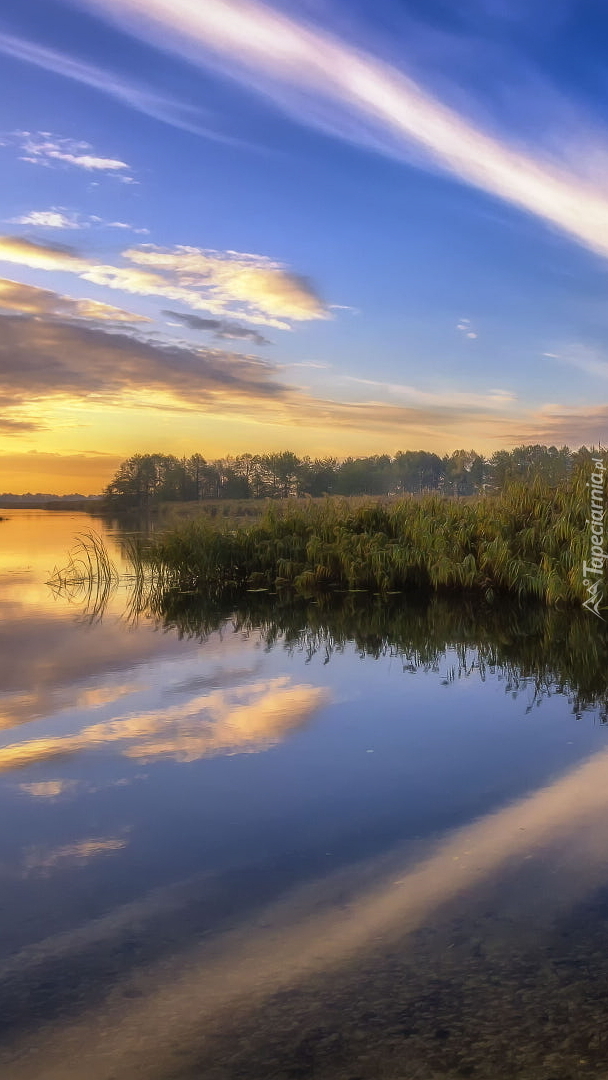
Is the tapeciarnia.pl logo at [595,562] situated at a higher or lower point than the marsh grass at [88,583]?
higher

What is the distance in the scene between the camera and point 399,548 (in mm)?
13023

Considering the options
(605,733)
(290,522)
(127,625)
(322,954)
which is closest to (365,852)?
→ (322,954)

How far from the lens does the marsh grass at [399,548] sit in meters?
12.1

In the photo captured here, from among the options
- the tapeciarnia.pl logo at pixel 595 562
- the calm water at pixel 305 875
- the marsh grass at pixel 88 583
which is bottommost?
the calm water at pixel 305 875

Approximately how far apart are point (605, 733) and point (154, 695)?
342 centimetres

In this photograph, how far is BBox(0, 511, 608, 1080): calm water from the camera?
2227 mm

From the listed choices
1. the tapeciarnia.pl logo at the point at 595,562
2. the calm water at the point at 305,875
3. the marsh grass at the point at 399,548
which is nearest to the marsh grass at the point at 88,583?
the marsh grass at the point at 399,548

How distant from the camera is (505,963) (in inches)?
102

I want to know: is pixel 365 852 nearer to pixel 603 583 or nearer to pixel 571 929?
pixel 571 929

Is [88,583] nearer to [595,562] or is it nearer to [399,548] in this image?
[399,548]

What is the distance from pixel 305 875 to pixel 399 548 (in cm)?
994

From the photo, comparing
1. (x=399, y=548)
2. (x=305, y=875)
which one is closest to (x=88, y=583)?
(x=399, y=548)

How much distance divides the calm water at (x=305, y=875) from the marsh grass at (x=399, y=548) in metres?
4.83

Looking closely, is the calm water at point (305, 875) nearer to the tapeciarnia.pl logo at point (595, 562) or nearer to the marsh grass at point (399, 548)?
the tapeciarnia.pl logo at point (595, 562)
